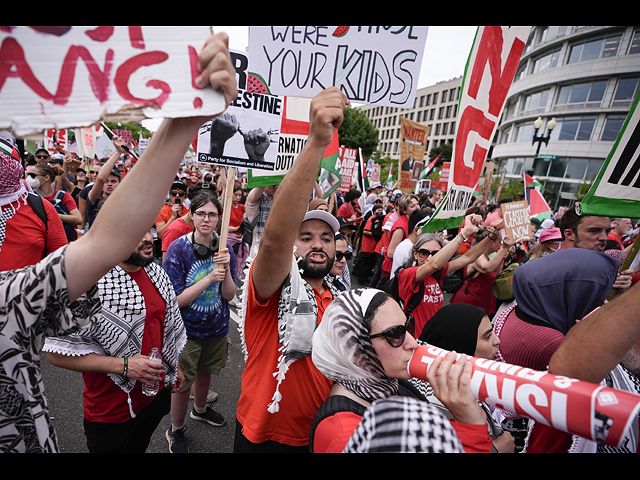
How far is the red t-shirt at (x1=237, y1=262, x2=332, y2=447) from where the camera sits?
1.70 m

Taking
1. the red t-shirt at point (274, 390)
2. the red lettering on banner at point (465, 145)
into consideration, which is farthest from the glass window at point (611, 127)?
the red t-shirt at point (274, 390)

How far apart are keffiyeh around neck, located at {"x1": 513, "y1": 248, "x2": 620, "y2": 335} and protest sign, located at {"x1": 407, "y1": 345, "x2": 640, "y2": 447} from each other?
1.50 meters

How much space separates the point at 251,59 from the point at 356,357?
203 centimetres

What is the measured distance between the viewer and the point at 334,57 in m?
2.17

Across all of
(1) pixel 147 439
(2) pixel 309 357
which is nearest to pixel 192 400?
(1) pixel 147 439

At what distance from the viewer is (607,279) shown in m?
2.13

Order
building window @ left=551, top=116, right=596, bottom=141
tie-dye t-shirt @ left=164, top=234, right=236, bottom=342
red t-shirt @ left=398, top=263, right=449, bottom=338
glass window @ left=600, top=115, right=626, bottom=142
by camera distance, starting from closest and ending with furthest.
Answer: tie-dye t-shirt @ left=164, top=234, right=236, bottom=342 < red t-shirt @ left=398, top=263, right=449, bottom=338 < glass window @ left=600, top=115, right=626, bottom=142 < building window @ left=551, top=116, right=596, bottom=141

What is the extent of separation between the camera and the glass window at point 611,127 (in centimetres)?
3183

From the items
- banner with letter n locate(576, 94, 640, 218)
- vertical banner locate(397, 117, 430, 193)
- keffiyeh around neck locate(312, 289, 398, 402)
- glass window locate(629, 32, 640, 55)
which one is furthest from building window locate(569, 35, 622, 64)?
keffiyeh around neck locate(312, 289, 398, 402)

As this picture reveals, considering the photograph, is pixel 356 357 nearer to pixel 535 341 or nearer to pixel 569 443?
pixel 569 443

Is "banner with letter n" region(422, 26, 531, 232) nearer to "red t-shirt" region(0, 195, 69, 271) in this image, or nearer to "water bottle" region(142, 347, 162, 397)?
"water bottle" region(142, 347, 162, 397)

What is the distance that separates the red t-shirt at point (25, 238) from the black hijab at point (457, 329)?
10.3 feet

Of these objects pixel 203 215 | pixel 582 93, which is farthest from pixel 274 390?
pixel 582 93

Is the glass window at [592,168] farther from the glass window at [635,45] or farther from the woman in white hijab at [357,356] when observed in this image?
the woman in white hijab at [357,356]
